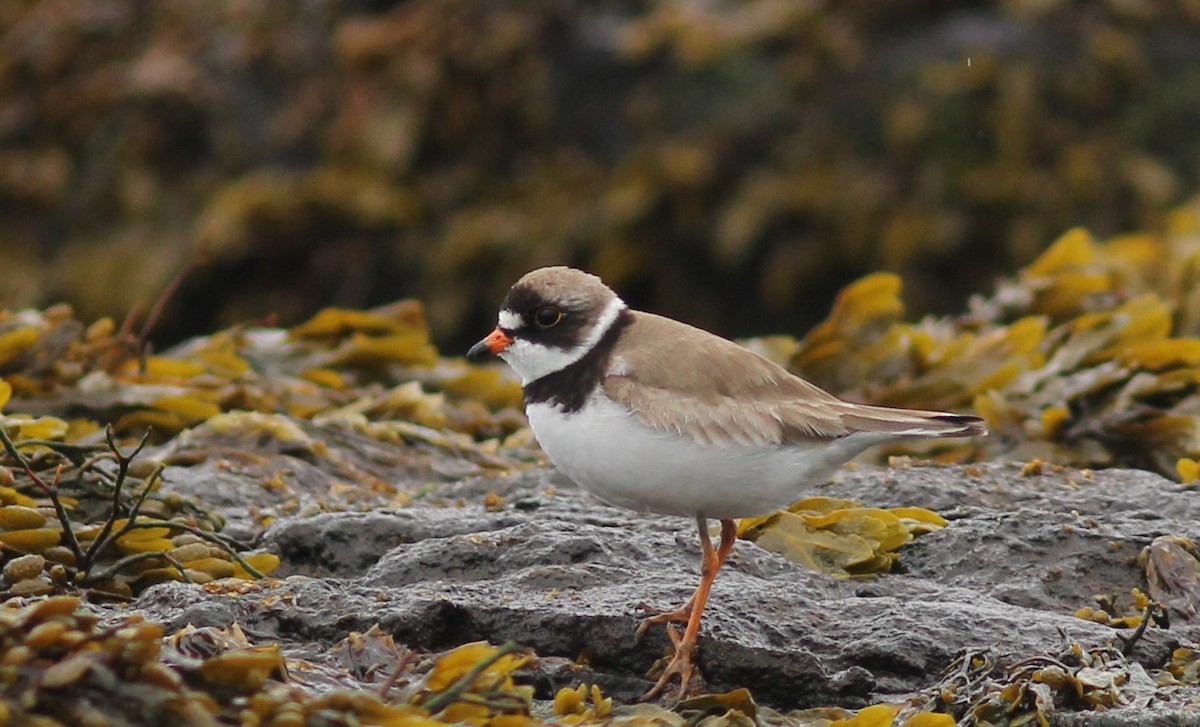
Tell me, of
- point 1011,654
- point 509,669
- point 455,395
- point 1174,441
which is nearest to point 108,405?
point 455,395

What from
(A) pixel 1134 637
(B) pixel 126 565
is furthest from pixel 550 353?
(A) pixel 1134 637

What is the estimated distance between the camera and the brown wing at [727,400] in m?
3.84

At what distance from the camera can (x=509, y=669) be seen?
10.9 ft

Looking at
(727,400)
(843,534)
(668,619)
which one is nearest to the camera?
(668,619)

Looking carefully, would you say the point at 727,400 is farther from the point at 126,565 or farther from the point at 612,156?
the point at 612,156

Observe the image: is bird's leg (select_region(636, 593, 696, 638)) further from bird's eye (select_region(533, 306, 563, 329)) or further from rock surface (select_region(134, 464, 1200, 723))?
bird's eye (select_region(533, 306, 563, 329))

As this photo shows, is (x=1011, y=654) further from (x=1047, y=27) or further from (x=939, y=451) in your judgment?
(x=1047, y=27)

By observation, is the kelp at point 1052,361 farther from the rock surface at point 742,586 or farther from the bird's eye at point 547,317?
the bird's eye at point 547,317

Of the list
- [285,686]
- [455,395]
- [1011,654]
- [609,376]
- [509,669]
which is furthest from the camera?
[455,395]

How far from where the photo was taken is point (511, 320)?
13.8 feet

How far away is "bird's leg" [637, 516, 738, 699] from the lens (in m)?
3.62

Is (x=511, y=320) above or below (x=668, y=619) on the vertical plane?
above

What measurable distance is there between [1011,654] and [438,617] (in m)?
1.36

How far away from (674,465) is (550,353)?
56cm
